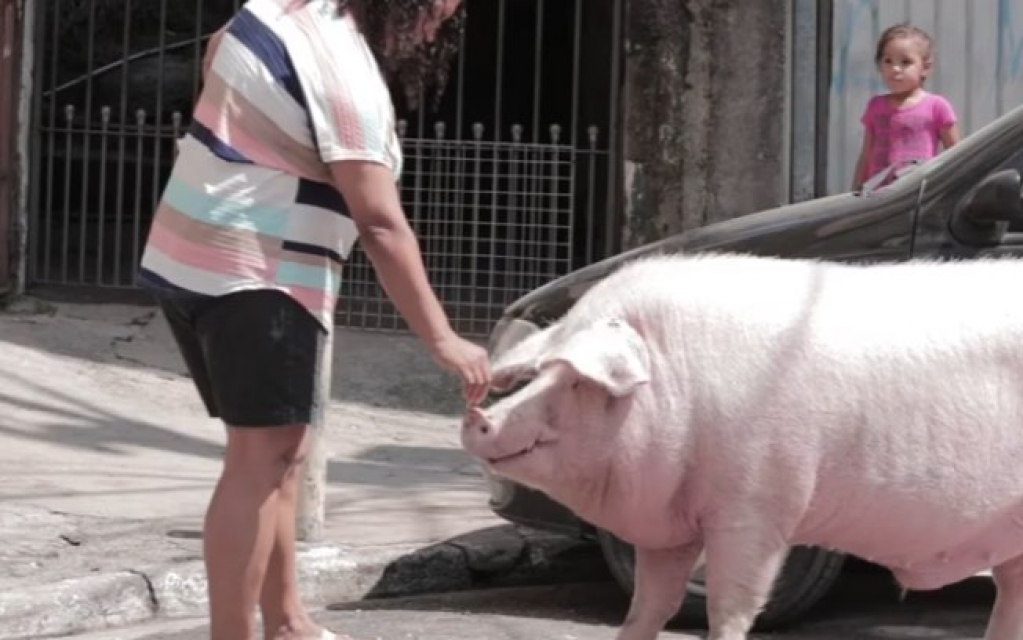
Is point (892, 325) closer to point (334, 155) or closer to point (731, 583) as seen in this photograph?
point (731, 583)

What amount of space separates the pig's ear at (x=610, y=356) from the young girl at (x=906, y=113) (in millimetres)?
4883

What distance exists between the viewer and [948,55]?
36.1ft

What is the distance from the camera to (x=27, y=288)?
37.9ft

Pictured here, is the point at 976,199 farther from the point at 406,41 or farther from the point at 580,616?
the point at 406,41

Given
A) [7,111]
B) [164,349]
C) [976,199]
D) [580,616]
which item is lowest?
[580,616]

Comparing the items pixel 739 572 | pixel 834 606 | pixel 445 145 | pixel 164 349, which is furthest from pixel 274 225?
pixel 445 145

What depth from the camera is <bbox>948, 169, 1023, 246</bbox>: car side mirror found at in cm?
589

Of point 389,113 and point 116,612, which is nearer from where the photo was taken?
point 389,113

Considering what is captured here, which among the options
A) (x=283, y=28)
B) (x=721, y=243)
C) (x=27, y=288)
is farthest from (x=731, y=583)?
(x=27, y=288)

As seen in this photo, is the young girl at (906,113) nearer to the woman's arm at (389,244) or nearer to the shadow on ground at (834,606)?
the shadow on ground at (834,606)

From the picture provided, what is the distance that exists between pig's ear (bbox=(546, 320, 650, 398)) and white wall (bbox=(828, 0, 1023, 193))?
6896 millimetres

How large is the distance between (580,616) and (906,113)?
11.5 ft

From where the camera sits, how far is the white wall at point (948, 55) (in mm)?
10961

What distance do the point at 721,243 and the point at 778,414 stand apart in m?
1.86
